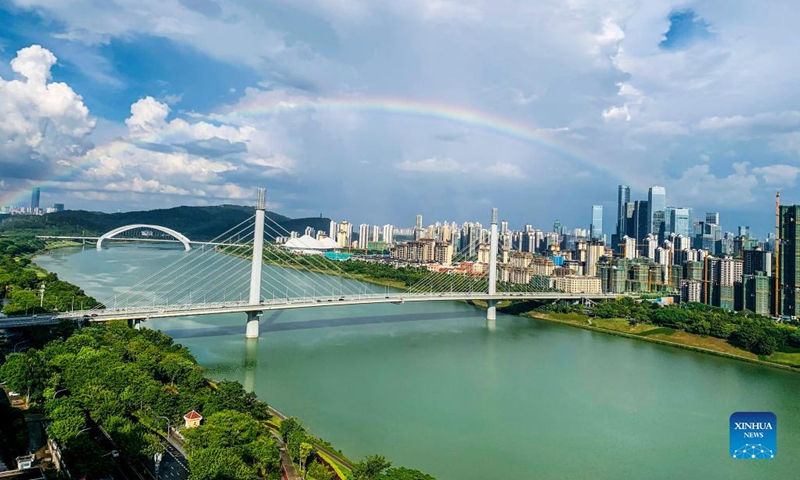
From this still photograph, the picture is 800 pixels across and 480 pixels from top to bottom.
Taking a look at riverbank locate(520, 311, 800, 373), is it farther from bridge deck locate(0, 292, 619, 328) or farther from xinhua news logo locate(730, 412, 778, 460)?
xinhua news logo locate(730, 412, 778, 460)

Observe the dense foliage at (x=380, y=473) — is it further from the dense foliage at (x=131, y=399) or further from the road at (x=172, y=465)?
the road at (x=172, y=465)

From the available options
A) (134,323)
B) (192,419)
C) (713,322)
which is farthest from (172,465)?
(713,322)

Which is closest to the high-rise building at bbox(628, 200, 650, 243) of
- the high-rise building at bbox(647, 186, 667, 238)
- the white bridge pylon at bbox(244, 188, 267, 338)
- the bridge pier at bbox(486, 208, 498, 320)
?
the high-rise building at bbox(647, 186, 667, 238)

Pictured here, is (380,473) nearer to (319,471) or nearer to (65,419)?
(319,471)

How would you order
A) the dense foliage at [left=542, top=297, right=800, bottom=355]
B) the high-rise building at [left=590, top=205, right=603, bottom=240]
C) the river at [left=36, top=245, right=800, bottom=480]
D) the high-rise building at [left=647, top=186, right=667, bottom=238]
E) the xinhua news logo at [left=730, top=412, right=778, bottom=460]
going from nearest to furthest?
the xinhua news logo at [left=730, top=412, right=778, bottom=460], the river at [left=36, top=245, right=800, bottom=480], the dense foliage at [left=542, top=297, right=800, bottom=355], the high-rise building at [left=647, top=186, right=667, bottom=238], the high-rise building at [left=590, top=205, right=603, bottom=240]

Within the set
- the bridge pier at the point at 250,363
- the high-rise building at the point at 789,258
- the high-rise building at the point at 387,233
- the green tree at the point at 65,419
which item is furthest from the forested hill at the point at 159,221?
the green tree at the point at 65,419

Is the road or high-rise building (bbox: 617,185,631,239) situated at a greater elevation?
high-rise building (bbox: 617,185,631,239)

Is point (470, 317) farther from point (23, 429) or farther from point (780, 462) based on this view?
point (23, 429)

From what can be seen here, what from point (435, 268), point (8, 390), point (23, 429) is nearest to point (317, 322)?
point (8, 390)
